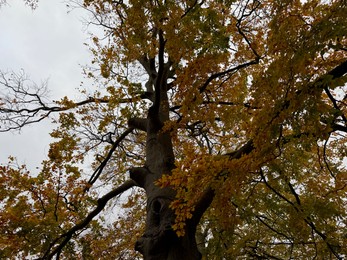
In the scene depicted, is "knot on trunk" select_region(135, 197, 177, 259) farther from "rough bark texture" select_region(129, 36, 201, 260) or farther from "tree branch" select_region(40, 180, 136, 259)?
"tree branch" select_region(40, 180, 136, 259)

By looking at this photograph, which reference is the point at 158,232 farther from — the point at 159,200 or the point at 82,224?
the point at 82,224

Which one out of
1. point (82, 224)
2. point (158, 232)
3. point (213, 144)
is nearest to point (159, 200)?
point (158, 232)

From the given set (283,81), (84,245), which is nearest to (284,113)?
(283,81)

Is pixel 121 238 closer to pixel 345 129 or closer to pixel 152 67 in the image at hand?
pixel 152 67

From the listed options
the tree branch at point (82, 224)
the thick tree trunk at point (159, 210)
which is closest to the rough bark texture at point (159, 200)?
the thick tree trunk at point (159, 210)

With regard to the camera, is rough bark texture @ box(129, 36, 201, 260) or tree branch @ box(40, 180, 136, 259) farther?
tree branch @ box(40, 180, 136, 259)

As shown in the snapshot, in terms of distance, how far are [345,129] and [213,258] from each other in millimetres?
3345

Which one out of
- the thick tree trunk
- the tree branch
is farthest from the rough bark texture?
the tree branch

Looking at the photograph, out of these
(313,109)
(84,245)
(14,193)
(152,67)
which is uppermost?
(152,67)

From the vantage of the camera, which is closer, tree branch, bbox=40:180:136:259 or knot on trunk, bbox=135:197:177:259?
knot on trunk, bbox=135:197:177:259

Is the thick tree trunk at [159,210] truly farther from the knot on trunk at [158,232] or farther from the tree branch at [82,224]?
the tree branch at [82,224]

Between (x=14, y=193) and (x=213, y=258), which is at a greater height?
(x=14, y=193)

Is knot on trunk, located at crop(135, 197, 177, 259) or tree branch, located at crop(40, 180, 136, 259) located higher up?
tree branch, located at crop(40, 180, 136, 259)

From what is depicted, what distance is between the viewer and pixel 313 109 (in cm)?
232
